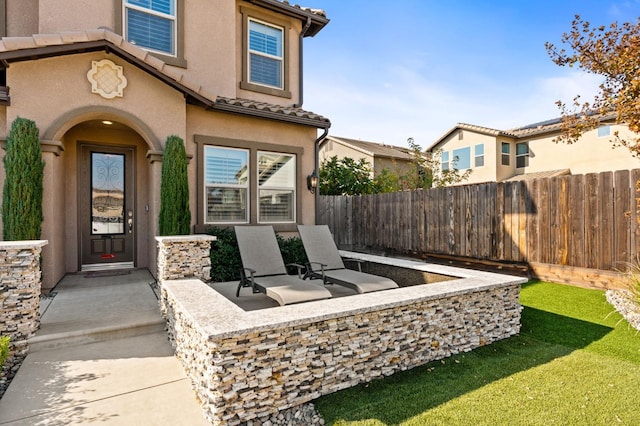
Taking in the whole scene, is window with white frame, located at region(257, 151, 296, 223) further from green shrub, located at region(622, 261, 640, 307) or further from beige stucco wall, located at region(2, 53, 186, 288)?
green shrub, located at region(622, 261, 640, 307)

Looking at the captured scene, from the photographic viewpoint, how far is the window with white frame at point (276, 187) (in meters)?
9.22

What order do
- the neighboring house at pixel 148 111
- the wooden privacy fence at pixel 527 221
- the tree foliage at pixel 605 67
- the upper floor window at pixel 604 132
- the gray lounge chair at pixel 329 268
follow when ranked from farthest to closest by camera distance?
the upper floor window at pixel 604 132 → the wooden privacy fence at pixel 527 221 → the neighboring house at pixel 148 111 → the tree foliage at pixel 605 67 → the gray lounge chair at pixel 329 268

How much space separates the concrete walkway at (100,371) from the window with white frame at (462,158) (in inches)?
896

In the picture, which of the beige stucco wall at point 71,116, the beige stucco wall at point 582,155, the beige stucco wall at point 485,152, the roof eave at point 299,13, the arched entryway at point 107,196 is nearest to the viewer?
the beige stucco wall at point 71,116

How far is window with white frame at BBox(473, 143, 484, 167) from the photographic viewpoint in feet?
75.8

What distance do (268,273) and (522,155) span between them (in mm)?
22368

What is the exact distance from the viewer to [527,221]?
27.5 feet

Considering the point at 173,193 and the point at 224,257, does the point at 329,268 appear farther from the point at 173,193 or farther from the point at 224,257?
the point at 173,193

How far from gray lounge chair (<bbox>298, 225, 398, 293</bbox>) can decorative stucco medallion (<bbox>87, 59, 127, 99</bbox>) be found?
472 centimetres

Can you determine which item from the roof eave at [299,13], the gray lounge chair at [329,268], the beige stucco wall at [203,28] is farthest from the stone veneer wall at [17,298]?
the roof eave at [299,13]


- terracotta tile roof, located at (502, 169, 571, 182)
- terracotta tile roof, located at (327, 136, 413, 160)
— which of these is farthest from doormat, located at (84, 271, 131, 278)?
terracotta tile roof, located at (502, 169, 571, 182)

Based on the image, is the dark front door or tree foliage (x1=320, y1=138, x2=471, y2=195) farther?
tree foliage (x1=320, y1=138, x2=471, y2=195)

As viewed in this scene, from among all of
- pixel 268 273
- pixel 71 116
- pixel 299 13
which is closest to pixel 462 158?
pixel 299 13

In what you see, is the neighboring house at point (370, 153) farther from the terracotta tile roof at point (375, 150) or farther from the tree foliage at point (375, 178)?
the tree foliage at point (375, 178)
